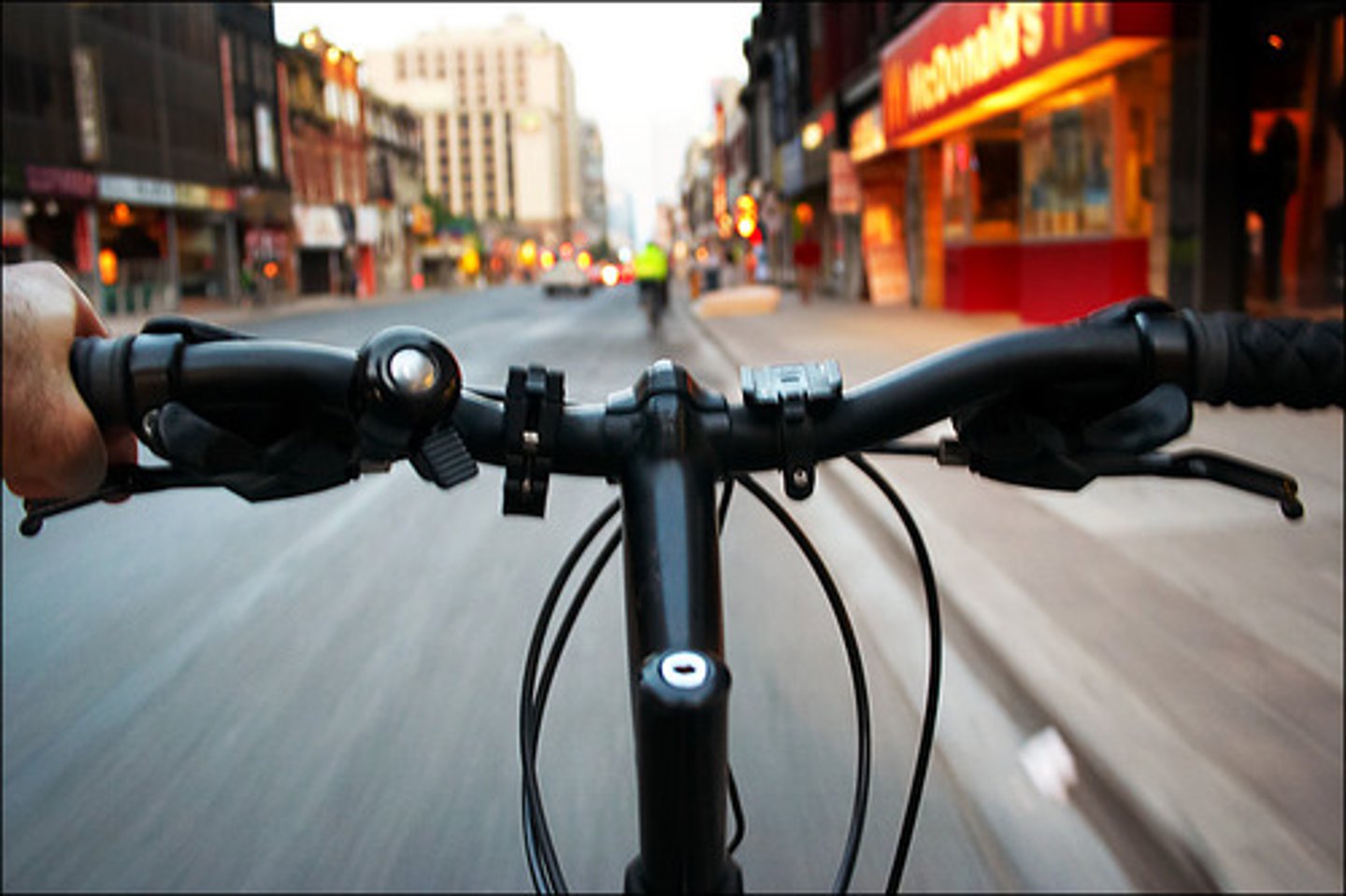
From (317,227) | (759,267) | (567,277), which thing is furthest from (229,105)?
(567,277)

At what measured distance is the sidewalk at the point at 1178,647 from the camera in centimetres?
341

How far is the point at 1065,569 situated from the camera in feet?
18.9

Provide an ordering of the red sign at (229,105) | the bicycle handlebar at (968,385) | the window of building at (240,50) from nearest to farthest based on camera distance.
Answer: the bicycle handlebar at (968,385), the window of building at (240,50), the red sign at (229,105)

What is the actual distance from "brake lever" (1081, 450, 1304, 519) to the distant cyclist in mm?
22634

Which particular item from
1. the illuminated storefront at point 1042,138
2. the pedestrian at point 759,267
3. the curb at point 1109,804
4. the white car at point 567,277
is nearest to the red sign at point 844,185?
the illuminated storefront at point 1042,138

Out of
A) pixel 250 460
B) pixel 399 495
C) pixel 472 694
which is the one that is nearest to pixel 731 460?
pixel 250 460

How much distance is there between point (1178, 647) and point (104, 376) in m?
4.43

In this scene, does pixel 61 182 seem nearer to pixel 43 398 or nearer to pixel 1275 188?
pixel 1275 188

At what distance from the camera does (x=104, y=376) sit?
890 millimetres

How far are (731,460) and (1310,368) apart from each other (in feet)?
1.54

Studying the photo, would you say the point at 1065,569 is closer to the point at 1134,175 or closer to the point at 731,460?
the point at 731,460

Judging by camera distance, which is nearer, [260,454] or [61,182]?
[260,454]

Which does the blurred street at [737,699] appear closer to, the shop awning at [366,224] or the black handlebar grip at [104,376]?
the black handlebar grip at [104,376]

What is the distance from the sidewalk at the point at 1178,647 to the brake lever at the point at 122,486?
107 inches
